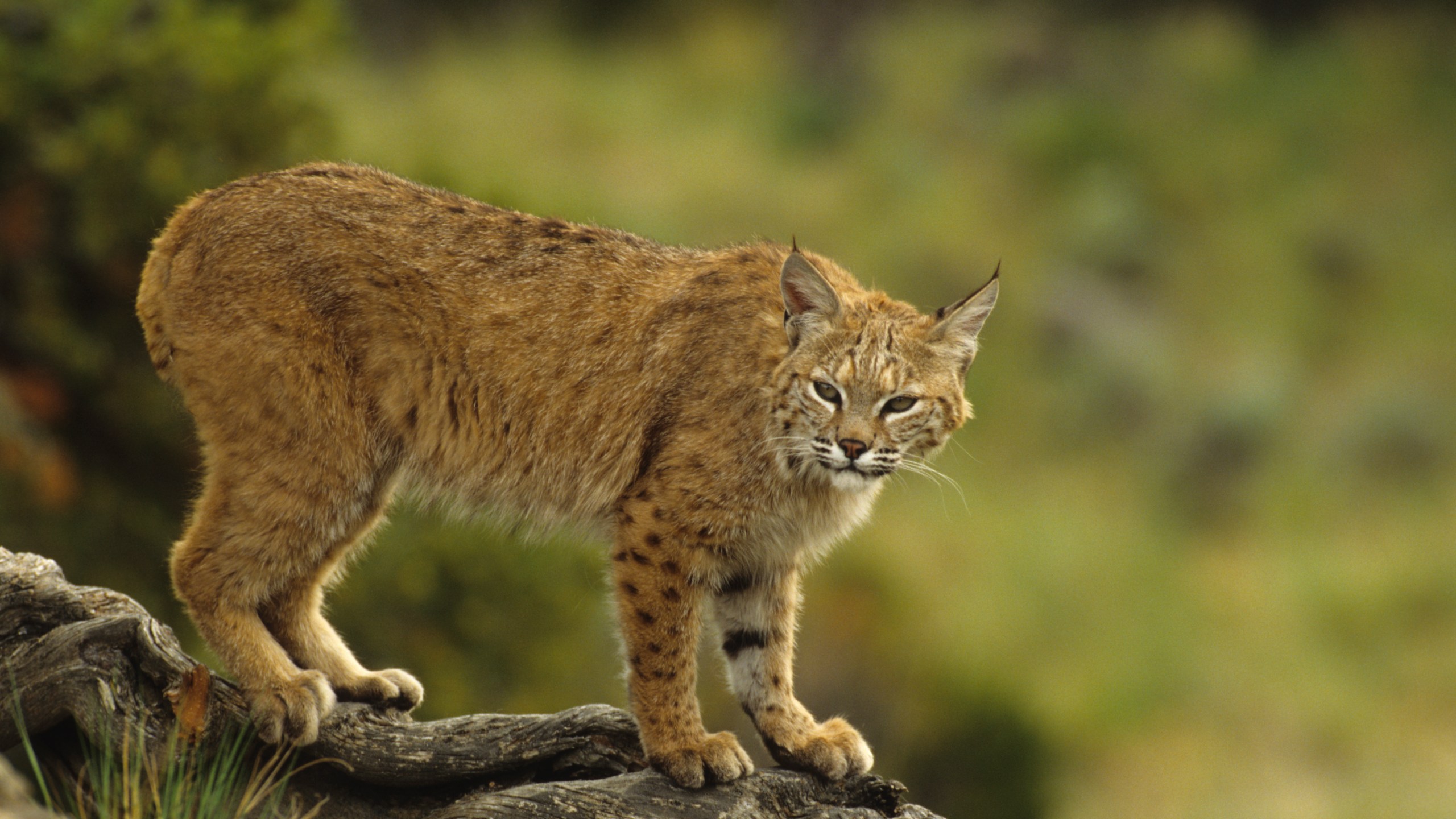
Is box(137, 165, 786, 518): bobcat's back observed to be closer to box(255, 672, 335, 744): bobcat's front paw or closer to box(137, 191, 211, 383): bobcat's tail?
box(137, 191, 211, 383): bobcat's tail

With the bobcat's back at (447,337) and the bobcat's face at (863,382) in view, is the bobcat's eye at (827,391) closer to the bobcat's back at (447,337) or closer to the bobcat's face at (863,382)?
the bobcat's face at (863,382)

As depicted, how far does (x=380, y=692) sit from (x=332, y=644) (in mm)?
383

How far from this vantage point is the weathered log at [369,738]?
7039mm

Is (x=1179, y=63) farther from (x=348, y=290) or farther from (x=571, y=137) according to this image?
(x=348, y=290)

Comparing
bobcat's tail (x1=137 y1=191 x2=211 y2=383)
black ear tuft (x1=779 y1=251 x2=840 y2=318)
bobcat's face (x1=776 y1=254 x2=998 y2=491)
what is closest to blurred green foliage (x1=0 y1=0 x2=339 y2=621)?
bobcat's tail (x1=137 y1=191 x2=211 y2=383)

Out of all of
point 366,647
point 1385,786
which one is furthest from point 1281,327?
point 366,647

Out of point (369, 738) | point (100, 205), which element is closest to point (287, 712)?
point (369, 738)

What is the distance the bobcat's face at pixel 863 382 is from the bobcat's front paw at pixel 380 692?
2151 millimetres

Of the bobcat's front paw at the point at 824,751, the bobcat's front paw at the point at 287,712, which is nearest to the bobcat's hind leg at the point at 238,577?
the bobcat's front paw at the point at 287,712

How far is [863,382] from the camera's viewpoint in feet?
23.7

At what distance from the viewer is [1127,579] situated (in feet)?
76.0

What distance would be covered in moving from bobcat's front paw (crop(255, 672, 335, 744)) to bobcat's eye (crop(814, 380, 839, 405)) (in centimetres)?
261

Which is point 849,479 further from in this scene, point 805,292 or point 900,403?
point 805,292

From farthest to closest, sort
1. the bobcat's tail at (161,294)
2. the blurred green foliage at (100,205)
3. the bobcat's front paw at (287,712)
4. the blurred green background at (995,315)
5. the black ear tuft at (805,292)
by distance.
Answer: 1. the blurred green background at (995,315)
2. the blurred green foliage at (100,205)
3. the bobcat's tail at (161,294)
4. the black ear tuft at (805,292)
5. the bobcat's front paw at (287,712)
